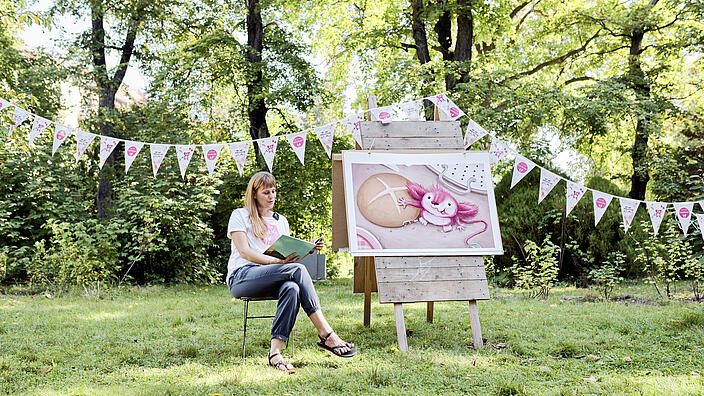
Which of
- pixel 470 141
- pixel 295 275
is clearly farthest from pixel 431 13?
pixel 295 275

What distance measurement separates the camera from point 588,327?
4.17 meters

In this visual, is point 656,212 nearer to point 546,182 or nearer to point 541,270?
point 546,182

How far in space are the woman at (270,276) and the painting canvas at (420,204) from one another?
521 millimetres

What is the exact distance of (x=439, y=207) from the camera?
→ 3934 mm

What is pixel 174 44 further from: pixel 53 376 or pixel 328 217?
pixel 53 376

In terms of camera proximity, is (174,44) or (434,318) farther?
(174,44)

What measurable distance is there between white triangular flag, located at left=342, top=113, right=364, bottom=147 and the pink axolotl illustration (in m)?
0.58

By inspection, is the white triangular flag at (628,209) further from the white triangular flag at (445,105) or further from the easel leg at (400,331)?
the easel leg at (400,331)

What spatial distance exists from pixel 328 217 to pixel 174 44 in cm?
470

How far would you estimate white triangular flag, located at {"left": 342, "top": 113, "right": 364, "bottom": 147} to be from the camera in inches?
168

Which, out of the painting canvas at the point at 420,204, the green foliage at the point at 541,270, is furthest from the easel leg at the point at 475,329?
the green foliage at the point at 541,270

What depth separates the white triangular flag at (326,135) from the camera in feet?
16.9

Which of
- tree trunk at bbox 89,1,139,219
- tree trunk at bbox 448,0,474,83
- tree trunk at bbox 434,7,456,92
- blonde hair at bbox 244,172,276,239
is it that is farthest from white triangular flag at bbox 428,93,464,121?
tree trunk at bbox 89,1,139,219

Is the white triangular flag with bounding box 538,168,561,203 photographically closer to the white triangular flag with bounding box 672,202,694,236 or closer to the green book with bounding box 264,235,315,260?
the white triangular flag with bounding box 672,202,694,236
